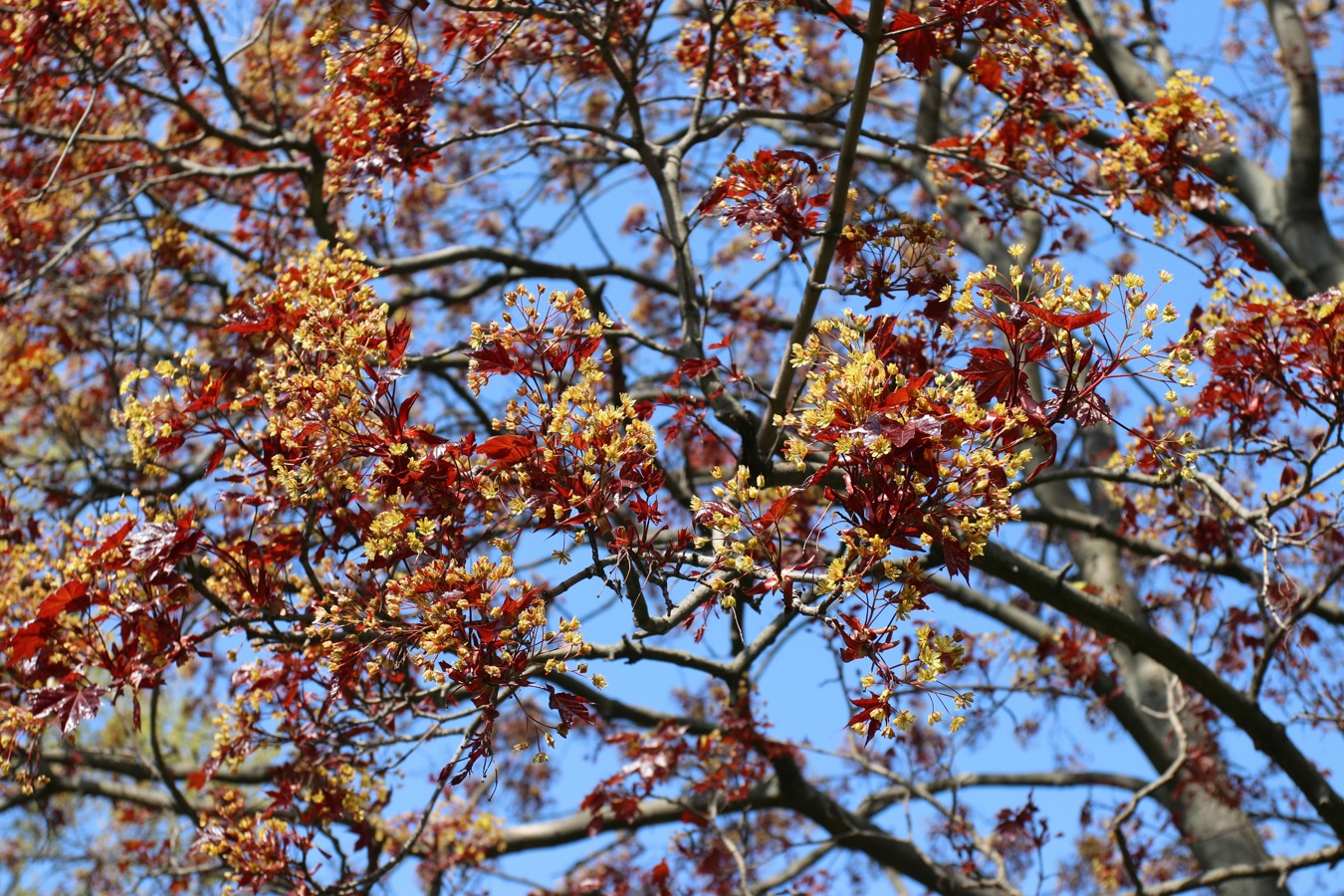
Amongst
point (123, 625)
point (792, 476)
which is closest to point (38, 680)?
point (123, 625)

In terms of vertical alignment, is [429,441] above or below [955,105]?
below

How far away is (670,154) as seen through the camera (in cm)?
450

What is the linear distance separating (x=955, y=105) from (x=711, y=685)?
4909 millimetres

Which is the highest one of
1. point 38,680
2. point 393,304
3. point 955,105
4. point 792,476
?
point 955,105

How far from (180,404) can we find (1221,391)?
3.54m

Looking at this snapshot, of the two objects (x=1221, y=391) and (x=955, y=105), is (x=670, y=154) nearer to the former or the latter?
(x=1221, y=391)

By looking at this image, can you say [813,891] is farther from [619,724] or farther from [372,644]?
[372,644]

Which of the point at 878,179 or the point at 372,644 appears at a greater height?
the point at 878,179

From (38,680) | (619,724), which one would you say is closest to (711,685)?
(619,724)

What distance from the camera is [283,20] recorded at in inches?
304

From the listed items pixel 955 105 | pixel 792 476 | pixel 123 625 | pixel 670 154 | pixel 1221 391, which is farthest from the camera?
pixel 955 105

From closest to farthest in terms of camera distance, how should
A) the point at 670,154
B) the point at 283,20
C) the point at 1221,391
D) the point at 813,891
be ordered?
the point at 1221,391 < the point at 670,154 < the point at 813,891 < the point at 283,20

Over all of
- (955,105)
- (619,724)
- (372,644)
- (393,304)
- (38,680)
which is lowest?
(372,644)

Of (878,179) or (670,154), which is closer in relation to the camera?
(670,154)
